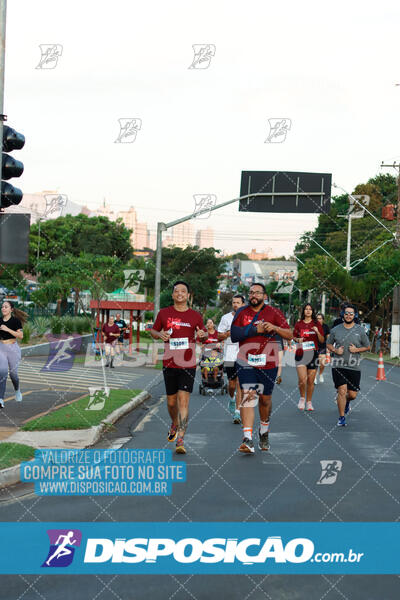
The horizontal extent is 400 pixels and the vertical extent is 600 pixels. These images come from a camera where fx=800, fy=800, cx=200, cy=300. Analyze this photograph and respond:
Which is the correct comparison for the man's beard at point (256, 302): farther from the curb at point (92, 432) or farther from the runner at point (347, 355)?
the runner at point (347, 355)

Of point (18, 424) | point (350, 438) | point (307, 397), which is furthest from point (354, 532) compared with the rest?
point (307, 397)

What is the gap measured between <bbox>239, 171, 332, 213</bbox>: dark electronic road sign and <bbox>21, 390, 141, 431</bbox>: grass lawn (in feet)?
31.0

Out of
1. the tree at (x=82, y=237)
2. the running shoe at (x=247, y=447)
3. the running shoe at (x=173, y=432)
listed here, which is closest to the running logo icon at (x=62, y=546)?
the running shoe at (x=247, y=447)

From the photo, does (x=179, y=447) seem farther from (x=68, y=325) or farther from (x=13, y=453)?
(x=68, y=325)

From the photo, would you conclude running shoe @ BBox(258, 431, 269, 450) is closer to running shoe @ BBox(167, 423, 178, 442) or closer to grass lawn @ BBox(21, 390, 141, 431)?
running shoe @ BBox(167, 423, 178, 442)

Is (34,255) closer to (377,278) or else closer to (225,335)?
(377,278)

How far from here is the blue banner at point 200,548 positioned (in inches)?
207

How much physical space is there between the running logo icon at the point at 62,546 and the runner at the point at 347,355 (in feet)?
23.7

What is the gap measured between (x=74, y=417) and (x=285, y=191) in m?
12.4

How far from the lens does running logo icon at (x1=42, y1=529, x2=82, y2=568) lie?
210 inches

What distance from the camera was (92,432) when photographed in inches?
Result: 410

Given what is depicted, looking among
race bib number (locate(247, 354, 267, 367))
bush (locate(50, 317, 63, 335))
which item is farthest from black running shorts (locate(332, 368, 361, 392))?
bush (locate(50, 317, 63, 335))

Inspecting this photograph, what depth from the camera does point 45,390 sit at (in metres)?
16.7
